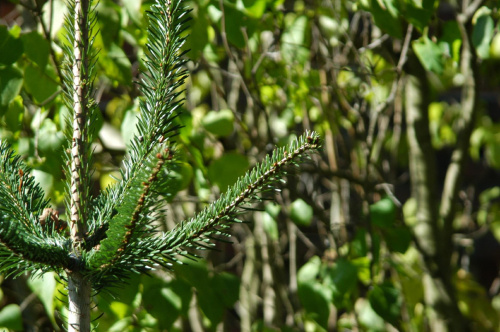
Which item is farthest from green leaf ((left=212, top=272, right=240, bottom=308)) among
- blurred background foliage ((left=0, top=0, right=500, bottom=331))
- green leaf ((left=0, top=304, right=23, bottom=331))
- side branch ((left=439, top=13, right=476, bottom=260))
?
side branch ((left=439, top=13, right=476, bottom=260))

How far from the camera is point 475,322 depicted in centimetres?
217

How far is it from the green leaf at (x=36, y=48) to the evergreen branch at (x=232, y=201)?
604mm

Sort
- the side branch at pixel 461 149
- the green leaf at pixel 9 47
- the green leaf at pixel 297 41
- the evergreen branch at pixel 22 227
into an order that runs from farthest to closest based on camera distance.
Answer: the side branch at pixel 461 149
the green leaf at pixel 297 41
the green leaf at pixel 9 47
the evergreen branch at pixel 22 227

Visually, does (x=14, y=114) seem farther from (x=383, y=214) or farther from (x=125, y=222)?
(x=383, y=214)

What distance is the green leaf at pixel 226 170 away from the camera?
3.64 ft

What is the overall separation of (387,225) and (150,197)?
2.52ft

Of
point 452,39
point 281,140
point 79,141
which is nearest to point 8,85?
point 79,141

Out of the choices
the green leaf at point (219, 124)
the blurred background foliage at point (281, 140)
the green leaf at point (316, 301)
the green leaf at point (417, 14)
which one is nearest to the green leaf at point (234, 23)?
the blurred background foliage at point (281, 140)

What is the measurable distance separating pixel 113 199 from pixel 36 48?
543 mm

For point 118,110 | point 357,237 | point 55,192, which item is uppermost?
point 118,110

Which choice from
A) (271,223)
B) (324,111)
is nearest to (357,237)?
(271,223)

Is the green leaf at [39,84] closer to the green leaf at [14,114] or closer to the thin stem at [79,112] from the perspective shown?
the green leaf at [14,114]

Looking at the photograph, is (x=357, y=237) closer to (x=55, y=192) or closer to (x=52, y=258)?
(x=55, y=192)

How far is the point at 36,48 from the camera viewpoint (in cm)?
105
